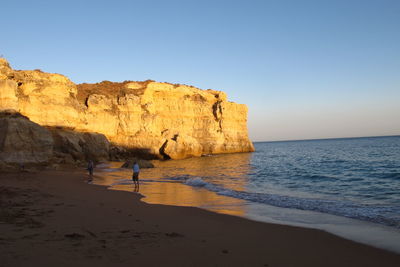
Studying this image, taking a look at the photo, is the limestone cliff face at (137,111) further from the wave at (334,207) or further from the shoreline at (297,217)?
the wave at (334,207)

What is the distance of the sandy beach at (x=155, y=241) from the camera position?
4270 millimetres

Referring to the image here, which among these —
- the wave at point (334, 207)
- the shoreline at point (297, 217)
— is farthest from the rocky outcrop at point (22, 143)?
the wave at point (334, 207)

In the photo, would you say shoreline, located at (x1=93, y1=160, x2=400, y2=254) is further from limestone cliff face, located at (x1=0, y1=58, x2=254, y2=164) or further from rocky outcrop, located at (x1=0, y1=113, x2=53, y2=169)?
limestone cliff face, located at (x1=0, y1=58, x2=254, y2=164)

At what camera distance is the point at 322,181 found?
677 inches

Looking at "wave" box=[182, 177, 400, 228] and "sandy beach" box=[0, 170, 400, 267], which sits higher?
"sandy beach" box=[0, 170, 400, 267]

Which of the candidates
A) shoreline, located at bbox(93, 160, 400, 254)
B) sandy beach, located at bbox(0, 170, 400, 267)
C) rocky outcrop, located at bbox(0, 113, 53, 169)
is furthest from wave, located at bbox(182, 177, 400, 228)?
rocky outcrop, located at bbox(0, 113, 53, 169)

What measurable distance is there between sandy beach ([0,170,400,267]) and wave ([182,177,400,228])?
2675mm

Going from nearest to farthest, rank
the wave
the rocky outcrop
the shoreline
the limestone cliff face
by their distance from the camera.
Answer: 1. the shoreline
2. the wave
3. the rocky outcrop
4. the limestone cliff face

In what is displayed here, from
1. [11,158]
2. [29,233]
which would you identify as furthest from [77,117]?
[29,233]

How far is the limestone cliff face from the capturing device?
95.6ft

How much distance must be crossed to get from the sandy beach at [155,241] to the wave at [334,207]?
2.68 metres

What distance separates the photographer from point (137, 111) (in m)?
43.3

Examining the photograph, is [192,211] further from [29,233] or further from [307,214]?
[29,233]

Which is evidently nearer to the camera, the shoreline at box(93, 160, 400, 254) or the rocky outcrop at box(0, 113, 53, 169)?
the shoreline at box(93, 160, 400, 254)
